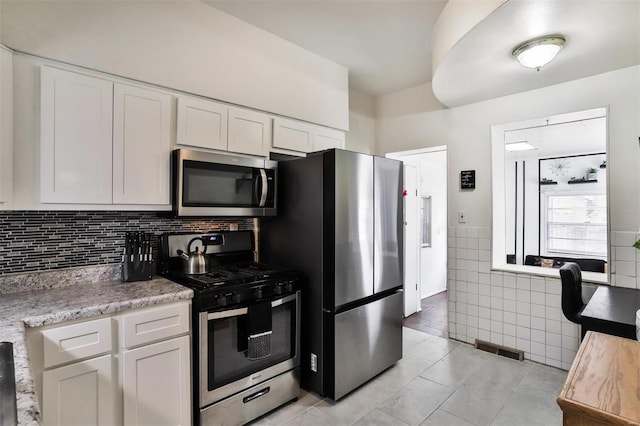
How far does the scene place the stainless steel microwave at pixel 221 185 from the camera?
2184 millimetres

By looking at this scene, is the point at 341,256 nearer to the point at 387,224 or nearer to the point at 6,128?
the point at 387,224

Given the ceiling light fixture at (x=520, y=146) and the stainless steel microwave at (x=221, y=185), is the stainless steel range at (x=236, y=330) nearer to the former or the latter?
the stainless steel microwave at (x=221, y=185)

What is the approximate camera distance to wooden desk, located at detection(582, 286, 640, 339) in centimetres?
166

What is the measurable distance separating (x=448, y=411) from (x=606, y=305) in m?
1.21

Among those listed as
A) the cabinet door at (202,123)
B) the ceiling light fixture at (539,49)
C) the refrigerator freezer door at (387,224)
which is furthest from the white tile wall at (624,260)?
the cabinet door at (202,123)

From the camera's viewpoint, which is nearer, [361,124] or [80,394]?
[80,394]

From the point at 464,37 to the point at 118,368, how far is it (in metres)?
2.73

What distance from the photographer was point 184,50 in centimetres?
227

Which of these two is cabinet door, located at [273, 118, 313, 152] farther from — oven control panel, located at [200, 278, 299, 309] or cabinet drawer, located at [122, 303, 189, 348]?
cabinet drawer, located at [122, 303, 189, 348]

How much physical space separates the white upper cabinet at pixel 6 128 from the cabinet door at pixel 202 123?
2.72ft

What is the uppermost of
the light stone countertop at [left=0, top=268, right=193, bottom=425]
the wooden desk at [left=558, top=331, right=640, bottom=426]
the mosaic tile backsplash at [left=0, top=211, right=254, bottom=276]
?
the mosaic tile backsplash at [left=0, top=211, right=254, bottom=276]

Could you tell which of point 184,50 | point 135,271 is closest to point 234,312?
point 135,271

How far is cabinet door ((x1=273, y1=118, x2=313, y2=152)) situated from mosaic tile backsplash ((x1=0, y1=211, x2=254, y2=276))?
110 cm

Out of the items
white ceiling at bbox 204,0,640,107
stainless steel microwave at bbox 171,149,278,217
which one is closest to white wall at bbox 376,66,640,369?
→ white ceiling at bbox 204,0,640,107
